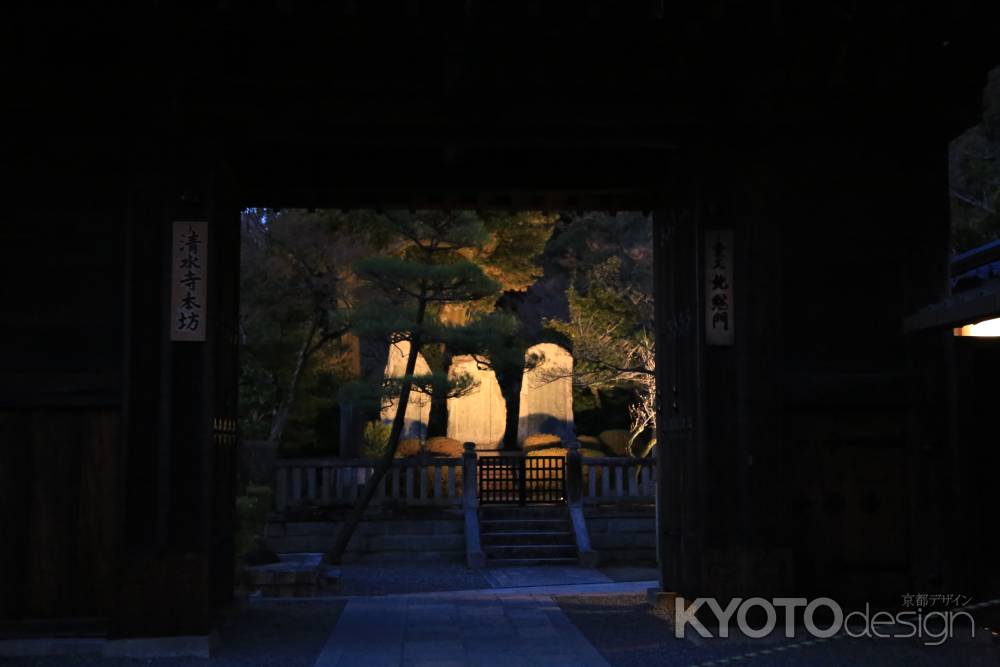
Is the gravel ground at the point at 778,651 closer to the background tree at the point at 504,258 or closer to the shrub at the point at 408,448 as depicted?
the background tree at the point at 504,258

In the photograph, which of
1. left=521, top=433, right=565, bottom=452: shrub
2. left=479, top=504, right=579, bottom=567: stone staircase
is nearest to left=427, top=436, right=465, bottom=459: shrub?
left=521, top=433, right=565, bottom=452: shrub

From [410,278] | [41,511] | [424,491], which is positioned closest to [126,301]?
[41,511]

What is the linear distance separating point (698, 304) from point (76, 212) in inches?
219

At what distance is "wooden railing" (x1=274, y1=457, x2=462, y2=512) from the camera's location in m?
21.0

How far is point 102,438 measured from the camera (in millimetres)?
9133

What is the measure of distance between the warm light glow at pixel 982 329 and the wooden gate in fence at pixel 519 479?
1260cm

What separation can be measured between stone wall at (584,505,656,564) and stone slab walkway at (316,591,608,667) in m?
7.95

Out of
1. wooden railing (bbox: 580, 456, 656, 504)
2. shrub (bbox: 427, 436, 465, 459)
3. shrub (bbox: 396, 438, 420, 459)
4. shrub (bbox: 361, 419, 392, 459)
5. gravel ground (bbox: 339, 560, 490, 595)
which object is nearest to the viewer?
gravel ground (bbox: 339, 560, 490, 595)

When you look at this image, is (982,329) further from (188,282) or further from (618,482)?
(618,482)

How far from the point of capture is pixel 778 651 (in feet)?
28.3

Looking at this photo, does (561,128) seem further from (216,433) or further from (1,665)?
(1,665)

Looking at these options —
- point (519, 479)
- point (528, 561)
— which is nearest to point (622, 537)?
point (528, 561)

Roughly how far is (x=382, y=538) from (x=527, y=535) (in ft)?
9.08

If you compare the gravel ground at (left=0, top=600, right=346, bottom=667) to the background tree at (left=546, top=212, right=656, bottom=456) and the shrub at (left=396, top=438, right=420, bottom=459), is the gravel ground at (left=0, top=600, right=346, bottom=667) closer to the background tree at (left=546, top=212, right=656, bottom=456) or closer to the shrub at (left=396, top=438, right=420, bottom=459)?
the background tree at (left=546, top=212, right=656, bottom=456)
